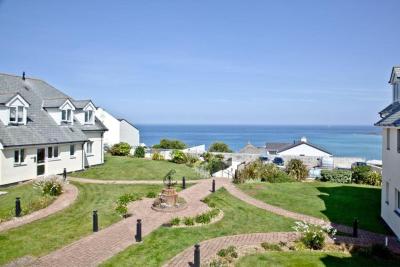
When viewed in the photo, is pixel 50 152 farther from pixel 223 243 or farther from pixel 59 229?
pixel 223 243

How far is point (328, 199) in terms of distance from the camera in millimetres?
24859

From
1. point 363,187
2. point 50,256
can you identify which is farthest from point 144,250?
point 363,187

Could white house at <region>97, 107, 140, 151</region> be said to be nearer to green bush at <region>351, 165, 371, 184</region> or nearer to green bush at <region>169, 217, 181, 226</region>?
green bush at <region>351, 165, 371, 184</region>

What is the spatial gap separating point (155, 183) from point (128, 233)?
13140 mm

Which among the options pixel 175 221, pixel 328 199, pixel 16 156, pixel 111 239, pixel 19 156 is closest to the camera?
pixel 111 239

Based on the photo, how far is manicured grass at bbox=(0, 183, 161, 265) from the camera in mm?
14047

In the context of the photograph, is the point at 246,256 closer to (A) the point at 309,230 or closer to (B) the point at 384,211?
(A) the point at 309,230

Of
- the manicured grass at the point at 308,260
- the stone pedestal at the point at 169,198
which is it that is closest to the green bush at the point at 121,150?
the stone pedestal at the point at 169,198

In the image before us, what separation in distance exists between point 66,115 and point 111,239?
830 inches

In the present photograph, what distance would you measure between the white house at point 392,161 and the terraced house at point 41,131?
25.2 m

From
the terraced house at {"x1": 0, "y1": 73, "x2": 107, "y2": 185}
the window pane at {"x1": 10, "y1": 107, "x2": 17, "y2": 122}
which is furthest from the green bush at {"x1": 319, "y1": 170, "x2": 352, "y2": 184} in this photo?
the window pane at {"x1": 10, "y1": 107, "x2": 17, "y2": 122}

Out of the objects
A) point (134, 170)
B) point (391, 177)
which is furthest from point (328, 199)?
point (134, 170)

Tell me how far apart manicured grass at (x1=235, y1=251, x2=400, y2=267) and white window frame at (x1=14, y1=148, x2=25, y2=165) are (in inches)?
806

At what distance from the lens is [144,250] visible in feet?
46.9
